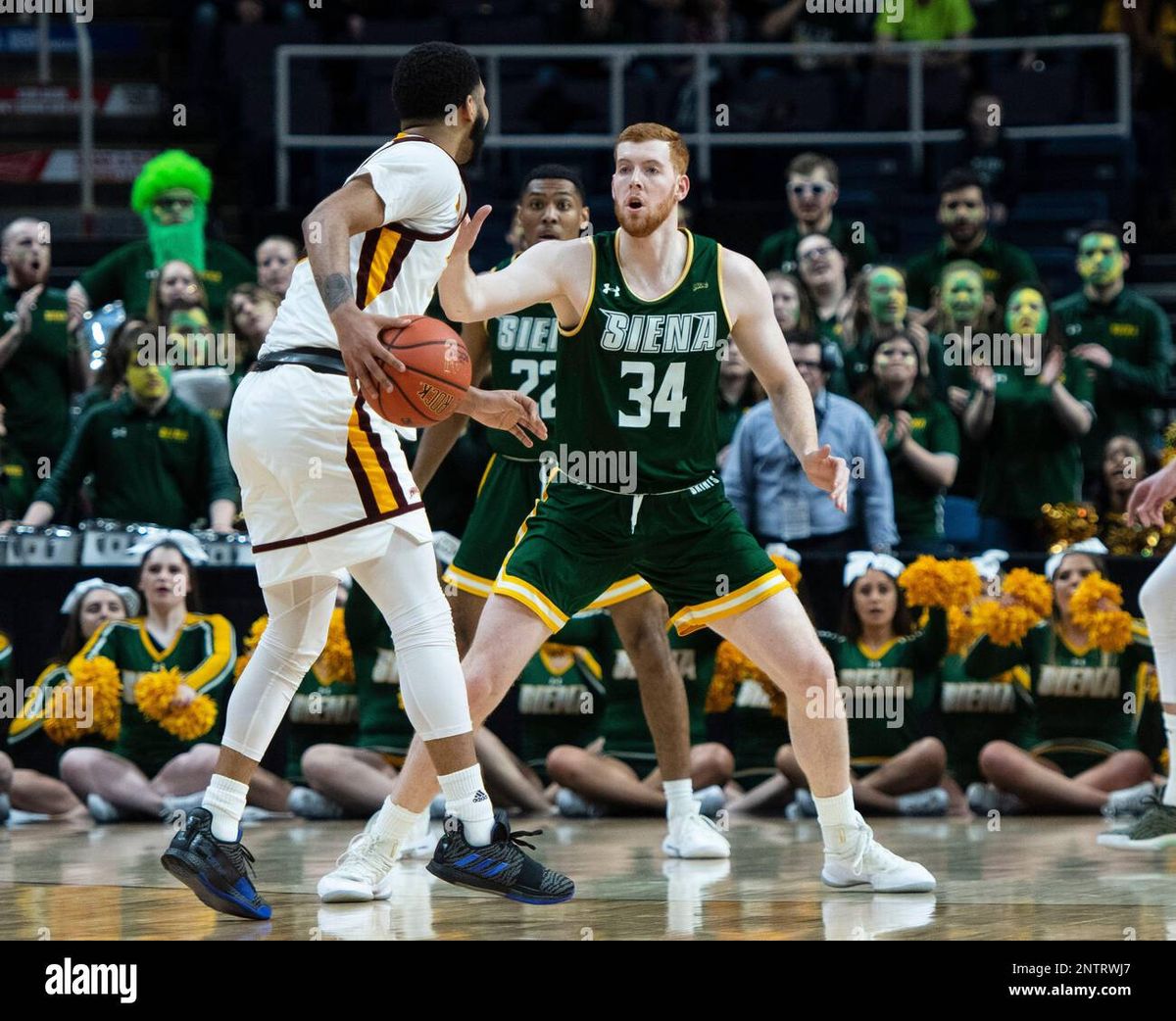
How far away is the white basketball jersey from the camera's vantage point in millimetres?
5016

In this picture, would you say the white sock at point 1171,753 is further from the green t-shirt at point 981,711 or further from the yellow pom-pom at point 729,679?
the yellow pom-pom at point 729,679

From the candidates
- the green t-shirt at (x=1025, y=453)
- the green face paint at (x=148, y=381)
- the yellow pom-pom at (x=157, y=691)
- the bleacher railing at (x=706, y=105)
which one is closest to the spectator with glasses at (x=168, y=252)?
the green face paint at (x=148, y=381)

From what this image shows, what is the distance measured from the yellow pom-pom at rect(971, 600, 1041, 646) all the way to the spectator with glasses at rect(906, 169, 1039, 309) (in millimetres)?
2651

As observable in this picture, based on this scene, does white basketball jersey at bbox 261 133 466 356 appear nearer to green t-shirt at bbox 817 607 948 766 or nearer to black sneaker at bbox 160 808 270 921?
black sneaker at bbox 160 808 270 921

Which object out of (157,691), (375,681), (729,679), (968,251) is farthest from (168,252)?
(968,251)

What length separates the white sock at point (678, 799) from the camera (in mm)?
7035

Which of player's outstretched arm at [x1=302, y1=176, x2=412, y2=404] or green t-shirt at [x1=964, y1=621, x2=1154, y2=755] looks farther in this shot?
green t-shirt at [x1=964, y1=621, x2=1154, y2=755]

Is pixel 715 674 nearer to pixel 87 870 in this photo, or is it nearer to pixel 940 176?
pixel 87 870

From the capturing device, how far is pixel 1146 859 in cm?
663

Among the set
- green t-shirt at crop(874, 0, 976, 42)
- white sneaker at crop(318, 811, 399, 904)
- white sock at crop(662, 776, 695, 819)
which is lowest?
white sock at crop(662, 776, 695, 819)

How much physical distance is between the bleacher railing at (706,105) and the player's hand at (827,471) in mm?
7644

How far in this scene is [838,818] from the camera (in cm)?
573

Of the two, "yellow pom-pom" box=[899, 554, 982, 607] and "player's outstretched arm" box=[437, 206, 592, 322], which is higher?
"player's outstretched arm" box=[437, 206, 592, 322]

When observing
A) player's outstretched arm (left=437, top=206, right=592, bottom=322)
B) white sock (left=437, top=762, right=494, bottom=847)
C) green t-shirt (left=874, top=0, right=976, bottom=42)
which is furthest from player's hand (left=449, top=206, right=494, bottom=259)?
green t-shirt (left=874, top=0, right=976, bottom=42)
